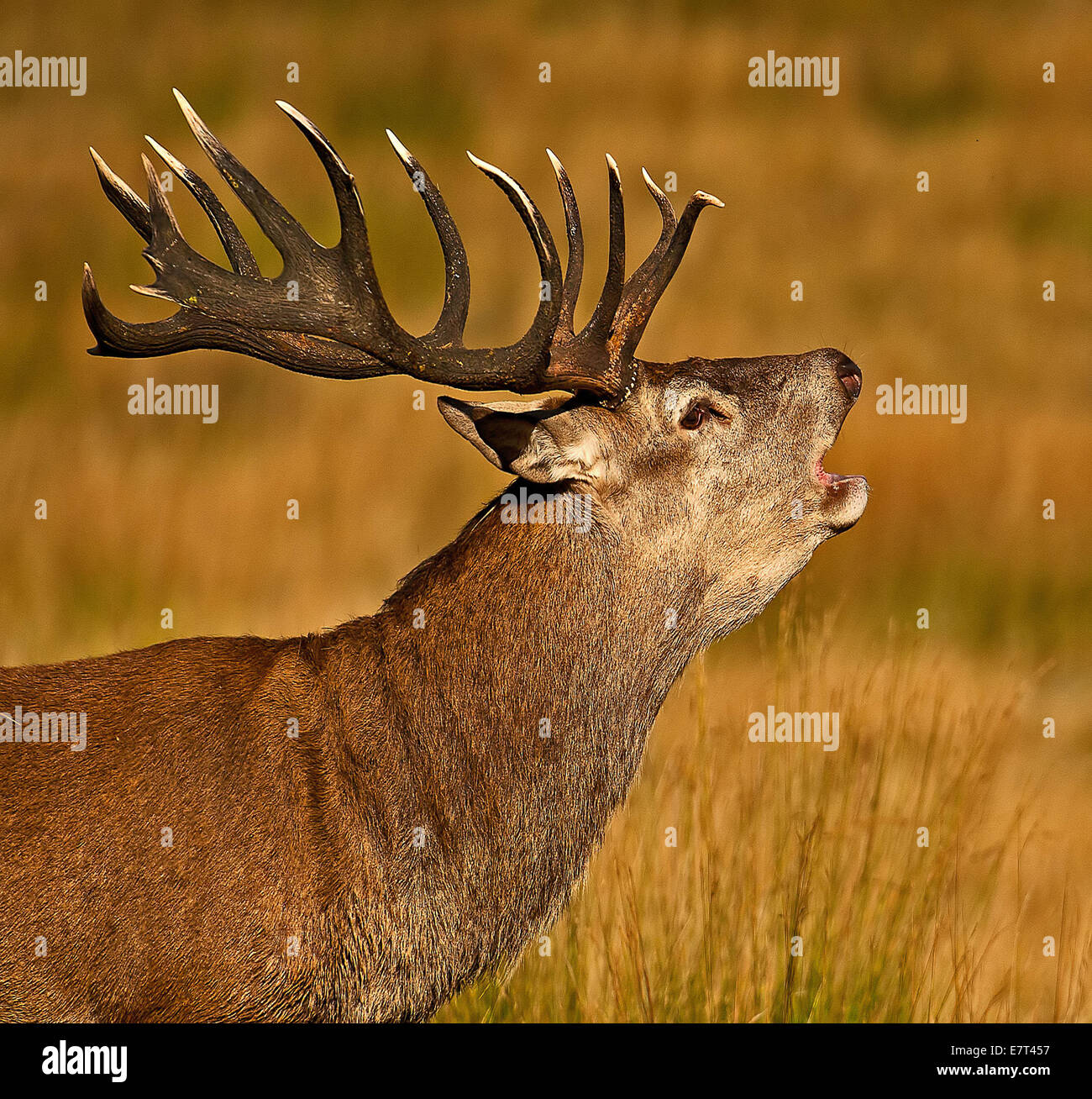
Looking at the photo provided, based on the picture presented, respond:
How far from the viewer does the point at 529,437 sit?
481 centimetres

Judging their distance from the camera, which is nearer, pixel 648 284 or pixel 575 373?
pixel 575 373

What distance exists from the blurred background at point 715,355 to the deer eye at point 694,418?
148 centimetres

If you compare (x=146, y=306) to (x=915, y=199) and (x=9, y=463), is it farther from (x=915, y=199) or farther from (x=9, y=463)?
(x=915, y=199)

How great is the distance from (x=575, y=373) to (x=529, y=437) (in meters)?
0.32

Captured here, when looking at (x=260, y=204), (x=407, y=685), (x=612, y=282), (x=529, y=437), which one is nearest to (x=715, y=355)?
(x=612, y=282)

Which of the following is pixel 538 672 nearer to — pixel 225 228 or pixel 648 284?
pixel 648 284

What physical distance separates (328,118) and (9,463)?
737 cm

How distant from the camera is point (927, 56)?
18.5m

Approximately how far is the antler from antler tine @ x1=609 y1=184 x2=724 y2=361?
8 centimetres

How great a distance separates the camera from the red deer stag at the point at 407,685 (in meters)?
4.29

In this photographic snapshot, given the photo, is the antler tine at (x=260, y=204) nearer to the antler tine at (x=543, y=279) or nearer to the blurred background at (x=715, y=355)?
the antler tine at (x=543, y=279)

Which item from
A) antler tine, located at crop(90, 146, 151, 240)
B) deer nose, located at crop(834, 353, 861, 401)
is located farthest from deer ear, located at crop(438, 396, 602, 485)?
antler tine, located at crop(90, 146, 151, 240)

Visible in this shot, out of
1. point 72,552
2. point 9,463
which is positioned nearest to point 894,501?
point 72,552

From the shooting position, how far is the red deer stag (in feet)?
14.1
